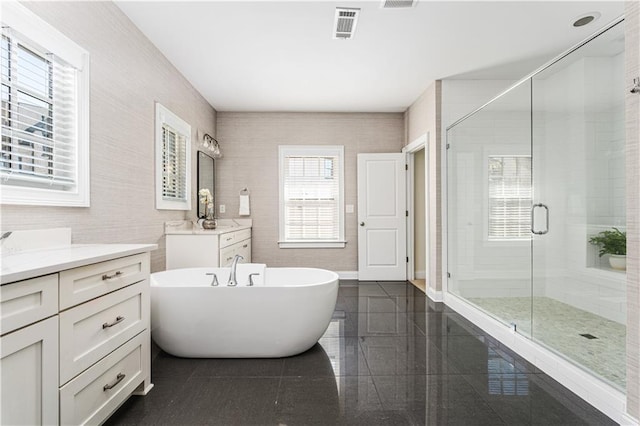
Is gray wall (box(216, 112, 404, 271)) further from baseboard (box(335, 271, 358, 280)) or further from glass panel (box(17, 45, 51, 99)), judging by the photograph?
glass panel (box(17, 45, 51, 99))

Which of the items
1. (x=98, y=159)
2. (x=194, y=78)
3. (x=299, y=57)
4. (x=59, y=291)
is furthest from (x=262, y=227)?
(x=59, y=291)

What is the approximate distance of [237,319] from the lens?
232 cm

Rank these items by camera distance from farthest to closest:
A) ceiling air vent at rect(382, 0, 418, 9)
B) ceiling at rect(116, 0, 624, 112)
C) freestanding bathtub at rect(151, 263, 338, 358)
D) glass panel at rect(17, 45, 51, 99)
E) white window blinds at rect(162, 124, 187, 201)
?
white window blinds at rect(162, 124, 187, 201) → ceiling at rect(116, 0, 624, 112) → ceiling air vent at rect(382, 0, 418, 9) → freestanding bathtub at rect(151, 263, 338, 358) → glass panel at rect(17, 45, 51, 99)

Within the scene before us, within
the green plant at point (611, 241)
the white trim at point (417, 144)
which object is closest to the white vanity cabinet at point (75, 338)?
the green plant at point (611, 241)

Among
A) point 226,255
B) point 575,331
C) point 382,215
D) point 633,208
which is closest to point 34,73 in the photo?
point 226,255

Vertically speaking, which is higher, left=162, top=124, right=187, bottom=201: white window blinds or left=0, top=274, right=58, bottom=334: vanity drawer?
left=162, top=124, right=187, bottom=201: white window blinds

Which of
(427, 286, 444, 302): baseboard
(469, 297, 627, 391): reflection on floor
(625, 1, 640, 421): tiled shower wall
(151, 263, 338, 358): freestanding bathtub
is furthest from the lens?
(427, 286, 444, 302): baseboard

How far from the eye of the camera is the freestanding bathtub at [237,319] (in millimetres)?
2291

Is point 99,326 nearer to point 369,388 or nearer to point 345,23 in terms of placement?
point 369,388

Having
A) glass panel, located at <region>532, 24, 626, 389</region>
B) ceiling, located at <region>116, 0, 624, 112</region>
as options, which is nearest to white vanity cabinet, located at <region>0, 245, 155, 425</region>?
ceiling, located at <region>116, 0, 624, 112</region>

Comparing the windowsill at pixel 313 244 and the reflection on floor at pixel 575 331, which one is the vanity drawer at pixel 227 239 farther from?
the reflection on floor at pixel 575 331

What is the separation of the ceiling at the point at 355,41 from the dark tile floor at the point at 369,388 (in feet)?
8.34

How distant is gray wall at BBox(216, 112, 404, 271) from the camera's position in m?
5.14

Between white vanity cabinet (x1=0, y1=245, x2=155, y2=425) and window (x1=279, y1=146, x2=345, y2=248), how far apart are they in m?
3.36
